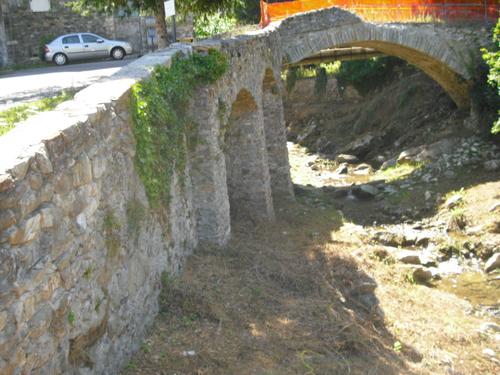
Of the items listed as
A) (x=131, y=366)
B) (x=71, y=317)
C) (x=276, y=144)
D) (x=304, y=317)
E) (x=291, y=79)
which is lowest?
(x=304, y=317)

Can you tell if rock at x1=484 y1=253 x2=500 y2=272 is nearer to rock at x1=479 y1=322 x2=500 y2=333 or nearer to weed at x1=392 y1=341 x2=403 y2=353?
rock at x1=479 y1=322 x2=500 y2=333

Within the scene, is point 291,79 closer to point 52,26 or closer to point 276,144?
point 52,26

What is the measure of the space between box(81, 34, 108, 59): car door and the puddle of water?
533 inches

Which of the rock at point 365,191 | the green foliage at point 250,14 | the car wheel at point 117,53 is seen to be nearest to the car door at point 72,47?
the car wheel at point 117,53

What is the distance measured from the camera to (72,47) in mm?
20422

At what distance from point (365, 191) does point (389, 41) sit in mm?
4094

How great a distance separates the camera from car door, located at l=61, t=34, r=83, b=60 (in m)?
20.4

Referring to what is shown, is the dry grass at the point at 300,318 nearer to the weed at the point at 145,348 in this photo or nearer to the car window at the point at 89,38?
the weed at the point at 145,348

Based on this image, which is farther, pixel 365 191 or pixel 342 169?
pixel 342 169

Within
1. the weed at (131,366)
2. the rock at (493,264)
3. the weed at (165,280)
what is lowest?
the rock at (493,264)

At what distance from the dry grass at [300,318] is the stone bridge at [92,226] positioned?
0.31 m

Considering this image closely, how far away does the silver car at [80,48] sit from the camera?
2025 centimetres

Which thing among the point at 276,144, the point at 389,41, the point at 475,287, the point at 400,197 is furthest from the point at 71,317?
the point at 389,41

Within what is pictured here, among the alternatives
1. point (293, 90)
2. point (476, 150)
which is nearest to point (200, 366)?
point (476, 150)
